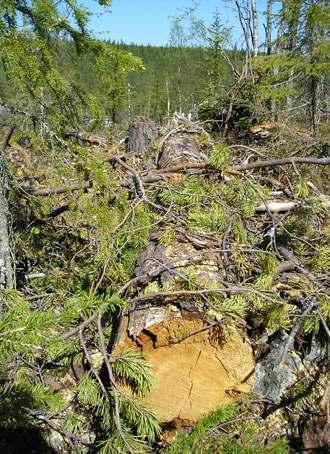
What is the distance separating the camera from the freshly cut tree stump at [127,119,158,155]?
5969 millimetres

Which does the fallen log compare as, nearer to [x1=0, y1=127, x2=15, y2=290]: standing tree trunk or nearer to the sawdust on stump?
[x1=0, y1=127, x2=15, y2=290]: standing tree trunk

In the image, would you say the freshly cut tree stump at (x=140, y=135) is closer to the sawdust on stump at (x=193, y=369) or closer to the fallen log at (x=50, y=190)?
the fallen log at (x=50, y=190)

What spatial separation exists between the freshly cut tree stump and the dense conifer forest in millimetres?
1891

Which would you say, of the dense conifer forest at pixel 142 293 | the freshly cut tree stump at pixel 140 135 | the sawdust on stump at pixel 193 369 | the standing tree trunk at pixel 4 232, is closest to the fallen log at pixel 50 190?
the dense conifer forest at pixel 142 293

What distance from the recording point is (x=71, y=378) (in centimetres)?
296

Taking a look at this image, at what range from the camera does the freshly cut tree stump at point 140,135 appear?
5969 millimetres

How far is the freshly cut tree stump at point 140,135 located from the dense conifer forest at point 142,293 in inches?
74.4

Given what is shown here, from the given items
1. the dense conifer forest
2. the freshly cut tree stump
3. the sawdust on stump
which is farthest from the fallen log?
the freshly cut tree stump

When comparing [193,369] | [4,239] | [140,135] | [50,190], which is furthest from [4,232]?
[140,135]

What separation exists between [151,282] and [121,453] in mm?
1012

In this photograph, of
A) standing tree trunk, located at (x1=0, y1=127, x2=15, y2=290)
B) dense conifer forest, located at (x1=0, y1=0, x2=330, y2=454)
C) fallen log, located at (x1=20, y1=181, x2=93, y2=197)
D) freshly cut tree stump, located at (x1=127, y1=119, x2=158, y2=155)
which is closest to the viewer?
dense conifer forest, located at (x1=0, y1=0, x2=330, y2=454)

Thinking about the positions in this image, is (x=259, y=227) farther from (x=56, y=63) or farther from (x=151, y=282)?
(x=56, y=63)

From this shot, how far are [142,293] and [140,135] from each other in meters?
3.65

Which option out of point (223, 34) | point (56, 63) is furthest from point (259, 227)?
point (223, 34)
